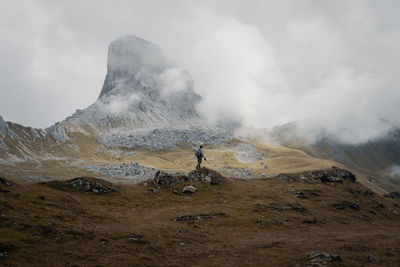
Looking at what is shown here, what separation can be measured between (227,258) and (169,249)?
487 cm

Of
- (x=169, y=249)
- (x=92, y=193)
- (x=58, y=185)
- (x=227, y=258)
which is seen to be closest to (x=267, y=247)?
(x=227, y=258)

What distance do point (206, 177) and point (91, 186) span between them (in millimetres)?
21043

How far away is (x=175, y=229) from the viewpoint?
90.0ft

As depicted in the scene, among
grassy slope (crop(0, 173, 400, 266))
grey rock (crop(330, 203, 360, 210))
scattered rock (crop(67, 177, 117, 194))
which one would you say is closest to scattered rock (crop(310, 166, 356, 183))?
grassy slope (crop(0, 173, 400, 266))

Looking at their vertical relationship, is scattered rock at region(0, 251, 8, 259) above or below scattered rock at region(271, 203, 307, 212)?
below

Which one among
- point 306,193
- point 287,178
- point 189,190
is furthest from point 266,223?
point 287,178

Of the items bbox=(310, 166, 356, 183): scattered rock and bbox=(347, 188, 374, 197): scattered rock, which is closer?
bbox=(347, 188, 374, 197): scattered rock

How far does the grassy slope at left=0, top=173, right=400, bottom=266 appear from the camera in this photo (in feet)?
61.2

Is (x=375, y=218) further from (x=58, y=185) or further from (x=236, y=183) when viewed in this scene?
(x=58, y=185)

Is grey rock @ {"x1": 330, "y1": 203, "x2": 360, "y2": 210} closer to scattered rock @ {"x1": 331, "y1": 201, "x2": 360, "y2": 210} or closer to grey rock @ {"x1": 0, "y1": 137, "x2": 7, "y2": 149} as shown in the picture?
scattered rock @ {"x1": 331, "y1": 201, "x2": 360, "y2": 210}

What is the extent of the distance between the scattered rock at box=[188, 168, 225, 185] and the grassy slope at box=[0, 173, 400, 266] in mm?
1839

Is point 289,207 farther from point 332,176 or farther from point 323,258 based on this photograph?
point 332,176

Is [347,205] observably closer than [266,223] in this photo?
No

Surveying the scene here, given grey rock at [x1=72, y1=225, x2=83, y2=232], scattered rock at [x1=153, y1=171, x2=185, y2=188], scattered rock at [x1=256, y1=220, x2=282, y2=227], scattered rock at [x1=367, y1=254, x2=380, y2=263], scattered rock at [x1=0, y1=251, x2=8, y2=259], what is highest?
Result: scattered rock at [x1=153, y1=171, x2=185, y2=188]
